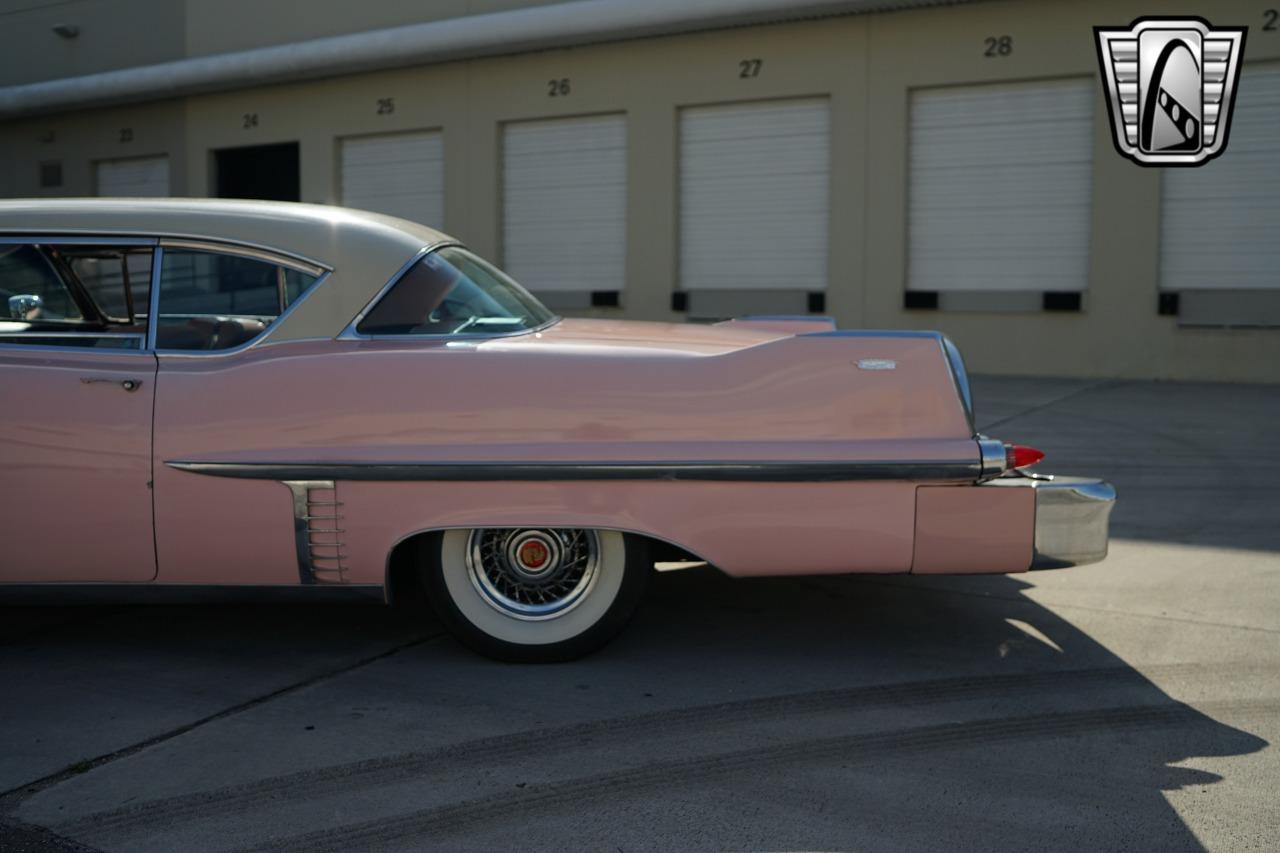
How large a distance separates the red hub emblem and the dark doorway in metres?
16.7

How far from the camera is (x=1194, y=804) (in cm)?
320

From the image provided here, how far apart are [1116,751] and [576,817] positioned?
4.94 feet

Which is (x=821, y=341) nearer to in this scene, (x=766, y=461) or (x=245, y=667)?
(x=766, y=461)

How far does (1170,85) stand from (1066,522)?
413 inches

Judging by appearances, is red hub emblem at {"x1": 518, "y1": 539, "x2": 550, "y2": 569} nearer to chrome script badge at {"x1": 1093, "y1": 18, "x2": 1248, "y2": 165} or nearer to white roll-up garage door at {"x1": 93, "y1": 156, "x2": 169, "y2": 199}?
chrome script badge at {"x1": 1093, "y1": 18, "x2": 1248, "y2": 165}

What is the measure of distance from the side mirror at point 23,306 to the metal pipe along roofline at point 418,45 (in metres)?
11.0

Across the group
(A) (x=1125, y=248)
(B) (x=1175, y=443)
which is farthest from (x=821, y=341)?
(A) (x=1125, y=248)

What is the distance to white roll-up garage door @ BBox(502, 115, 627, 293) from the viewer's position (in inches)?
646

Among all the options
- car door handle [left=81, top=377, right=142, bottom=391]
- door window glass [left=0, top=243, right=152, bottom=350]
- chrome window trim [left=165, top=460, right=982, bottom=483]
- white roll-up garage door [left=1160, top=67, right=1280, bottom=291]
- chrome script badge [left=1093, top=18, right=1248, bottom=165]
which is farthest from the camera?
chrome script badge [left=1093, top=18, right=1248, bottom=165]

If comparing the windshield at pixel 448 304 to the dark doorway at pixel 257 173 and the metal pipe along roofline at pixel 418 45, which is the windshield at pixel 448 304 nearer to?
the metal pipe along roofline at pixel 418 45

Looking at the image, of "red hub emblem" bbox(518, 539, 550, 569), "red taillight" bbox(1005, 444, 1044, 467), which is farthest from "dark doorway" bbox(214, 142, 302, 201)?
"red taillight" bbox(1005, 444, 1044, 467)

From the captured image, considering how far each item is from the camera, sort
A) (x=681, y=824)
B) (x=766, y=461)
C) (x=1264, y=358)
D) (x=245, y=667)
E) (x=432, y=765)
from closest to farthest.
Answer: (x=681, y=824) → (x=432, y=765) → (x=766, y=461) → (x=245, y=667) → (x=1264, y=358)

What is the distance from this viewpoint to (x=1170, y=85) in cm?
1309

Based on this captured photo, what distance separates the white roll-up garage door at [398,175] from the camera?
1788 centimetres
